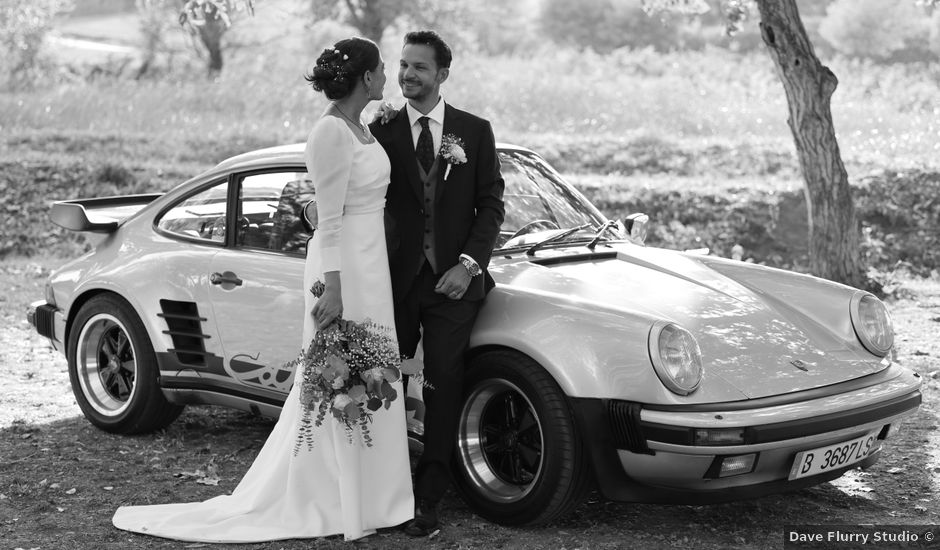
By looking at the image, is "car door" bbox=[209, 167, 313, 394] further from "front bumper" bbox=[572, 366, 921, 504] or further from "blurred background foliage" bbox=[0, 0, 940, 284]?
"blurred background foliage" bbox=[0, 0, 940, 284]

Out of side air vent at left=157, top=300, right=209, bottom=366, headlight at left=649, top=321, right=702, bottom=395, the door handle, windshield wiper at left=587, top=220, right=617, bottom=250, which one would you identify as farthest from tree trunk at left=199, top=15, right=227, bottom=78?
headlight at left=649, top=321, right=702, bottom=395

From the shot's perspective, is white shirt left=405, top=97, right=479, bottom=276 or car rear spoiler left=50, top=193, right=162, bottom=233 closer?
white shirt left=405, top=97, right=479, bottom=276

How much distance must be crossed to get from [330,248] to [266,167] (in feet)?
4.42

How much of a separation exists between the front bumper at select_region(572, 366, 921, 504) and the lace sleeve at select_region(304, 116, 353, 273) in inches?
46.0

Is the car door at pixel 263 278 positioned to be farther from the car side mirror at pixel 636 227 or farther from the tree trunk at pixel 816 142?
the tree trunk at pixel 816 142

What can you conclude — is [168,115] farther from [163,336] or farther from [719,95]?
[163,336]

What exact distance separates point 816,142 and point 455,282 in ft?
21.6

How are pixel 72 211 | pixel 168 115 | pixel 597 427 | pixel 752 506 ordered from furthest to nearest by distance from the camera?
pixel 168 115, pixel 72 211, pixel 752 506, pixel 597 427

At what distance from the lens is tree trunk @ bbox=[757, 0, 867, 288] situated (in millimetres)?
9969

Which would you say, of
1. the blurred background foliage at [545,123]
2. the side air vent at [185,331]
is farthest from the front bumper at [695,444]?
the blurred background foliage at [545,123]

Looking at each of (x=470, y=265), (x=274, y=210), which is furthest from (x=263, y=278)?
(x=470, y=265)

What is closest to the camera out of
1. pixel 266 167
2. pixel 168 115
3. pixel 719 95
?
pixel 266 167

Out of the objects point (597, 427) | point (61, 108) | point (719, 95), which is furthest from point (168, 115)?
point (597, 427)

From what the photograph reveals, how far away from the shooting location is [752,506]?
505 centimetres
